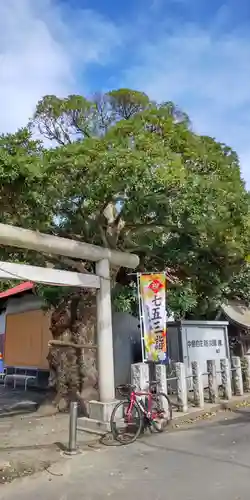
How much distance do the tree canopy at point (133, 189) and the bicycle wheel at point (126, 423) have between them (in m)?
3.07

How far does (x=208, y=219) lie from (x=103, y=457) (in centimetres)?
525

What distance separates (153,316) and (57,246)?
2.66 metres

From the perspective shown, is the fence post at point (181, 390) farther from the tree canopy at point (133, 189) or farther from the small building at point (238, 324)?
the small building at point (238, 324)

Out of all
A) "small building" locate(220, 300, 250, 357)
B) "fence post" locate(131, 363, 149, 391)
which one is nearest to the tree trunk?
"fence post" locate(131, 363, 149, 391)

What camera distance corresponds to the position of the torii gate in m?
8.18

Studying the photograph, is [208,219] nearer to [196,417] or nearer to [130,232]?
[130,232]

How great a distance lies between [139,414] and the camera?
8.16 meters

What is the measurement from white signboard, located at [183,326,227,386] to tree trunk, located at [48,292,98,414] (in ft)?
11.3

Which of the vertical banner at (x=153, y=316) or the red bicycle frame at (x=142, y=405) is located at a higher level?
the vertical banner at (x=153, y=316)

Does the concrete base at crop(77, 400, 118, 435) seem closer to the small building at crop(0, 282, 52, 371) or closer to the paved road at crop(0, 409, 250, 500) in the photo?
the paved road at crop(0, 409, 250, 500)

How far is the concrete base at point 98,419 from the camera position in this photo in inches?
342

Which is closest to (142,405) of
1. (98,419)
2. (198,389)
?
(98,419)

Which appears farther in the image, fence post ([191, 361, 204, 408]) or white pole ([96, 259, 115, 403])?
fence post ([191, 361, 204, 408])

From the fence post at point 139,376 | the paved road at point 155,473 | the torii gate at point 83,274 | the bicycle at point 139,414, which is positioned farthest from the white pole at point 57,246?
the paved road at point 155,473
